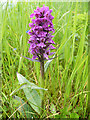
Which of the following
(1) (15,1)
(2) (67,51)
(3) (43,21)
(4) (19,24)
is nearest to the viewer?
(3) (43,21)

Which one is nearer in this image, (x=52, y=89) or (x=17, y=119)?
(x=17, y=119)

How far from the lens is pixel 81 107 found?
0.66 m

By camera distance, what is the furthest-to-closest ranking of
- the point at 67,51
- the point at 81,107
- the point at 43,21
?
1. the point at 67,51
2. the point at 81,107
3. the point at 43,21

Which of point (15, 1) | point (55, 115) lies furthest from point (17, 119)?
point (15, 1)

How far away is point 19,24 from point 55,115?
2.61 ft

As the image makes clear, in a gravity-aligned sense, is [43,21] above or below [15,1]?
below

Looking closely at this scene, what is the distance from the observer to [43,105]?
663mm

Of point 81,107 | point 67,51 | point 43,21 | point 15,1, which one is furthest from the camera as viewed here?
point 15,1

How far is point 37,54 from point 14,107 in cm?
31

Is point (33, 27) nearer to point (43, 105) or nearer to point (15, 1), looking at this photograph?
point (43, 105)

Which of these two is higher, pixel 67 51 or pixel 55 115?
pixel 67 51

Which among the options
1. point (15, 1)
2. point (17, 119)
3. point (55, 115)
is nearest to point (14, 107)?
point (17, 119)

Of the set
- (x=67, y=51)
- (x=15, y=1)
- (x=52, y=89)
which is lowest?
(x=52, y=89)

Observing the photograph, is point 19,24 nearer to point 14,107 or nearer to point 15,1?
point 15,1
